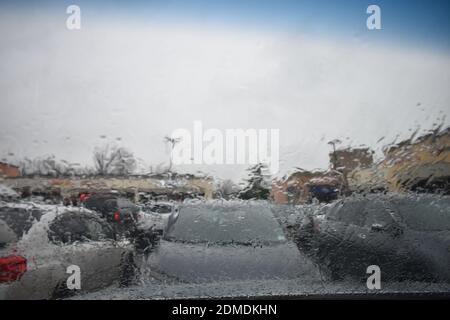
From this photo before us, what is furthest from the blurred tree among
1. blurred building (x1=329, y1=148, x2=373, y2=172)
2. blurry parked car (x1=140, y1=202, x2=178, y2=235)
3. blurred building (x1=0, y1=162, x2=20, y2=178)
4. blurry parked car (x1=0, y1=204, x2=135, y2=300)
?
blurred building (x1=0, y1=162, x2=20, y2=178)

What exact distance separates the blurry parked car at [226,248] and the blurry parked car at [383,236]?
8.8 inches

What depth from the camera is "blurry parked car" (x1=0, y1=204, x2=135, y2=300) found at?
8.24ft

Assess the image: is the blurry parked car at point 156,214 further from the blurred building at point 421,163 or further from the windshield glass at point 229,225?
the blurred building at point 421,163

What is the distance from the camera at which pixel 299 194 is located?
2.83 meters

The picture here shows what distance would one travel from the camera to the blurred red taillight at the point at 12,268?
2480 mm

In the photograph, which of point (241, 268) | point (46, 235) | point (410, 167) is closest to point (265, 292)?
point (241, 268)

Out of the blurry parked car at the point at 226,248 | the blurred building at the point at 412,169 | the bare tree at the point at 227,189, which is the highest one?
the blurred building at the point at 412,169

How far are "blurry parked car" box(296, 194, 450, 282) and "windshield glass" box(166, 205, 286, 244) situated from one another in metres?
0.28

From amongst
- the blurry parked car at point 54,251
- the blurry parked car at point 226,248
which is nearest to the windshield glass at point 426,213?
the blurry parked car at point 226,248

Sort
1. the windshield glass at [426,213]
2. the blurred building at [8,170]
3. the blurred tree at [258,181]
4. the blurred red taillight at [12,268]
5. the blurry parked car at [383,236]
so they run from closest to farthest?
the blurred red taillight at [12,268], the blurred building at [8,170], the blurred tree at [258,181], the blurry parked car at [383,236], the windshield glass at [426,213]

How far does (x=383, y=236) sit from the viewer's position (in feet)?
10.6

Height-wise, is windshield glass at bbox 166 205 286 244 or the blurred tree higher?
the blurred tree

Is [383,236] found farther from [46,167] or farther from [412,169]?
[46,167]

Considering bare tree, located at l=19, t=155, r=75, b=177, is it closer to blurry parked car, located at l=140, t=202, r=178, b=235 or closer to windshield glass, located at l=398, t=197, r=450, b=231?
blurry parked car, located at l=140, t=202, r=178, b=235
